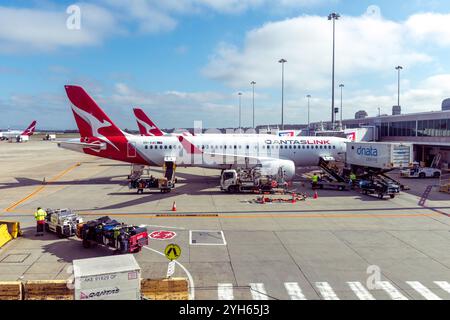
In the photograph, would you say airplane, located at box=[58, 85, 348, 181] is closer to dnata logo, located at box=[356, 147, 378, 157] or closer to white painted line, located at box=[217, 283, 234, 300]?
dnata logo, located at box=[356, 147, 378, 157]

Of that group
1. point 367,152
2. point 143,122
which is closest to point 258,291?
point 367,152

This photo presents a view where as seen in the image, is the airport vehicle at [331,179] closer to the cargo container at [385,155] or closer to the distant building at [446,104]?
the cargo container at [385,155]

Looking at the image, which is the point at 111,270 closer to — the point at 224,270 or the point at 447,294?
the point at 224,270

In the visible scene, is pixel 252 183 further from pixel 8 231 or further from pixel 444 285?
pixel 8 231

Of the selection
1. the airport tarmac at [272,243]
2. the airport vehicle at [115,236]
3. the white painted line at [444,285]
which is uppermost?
the airport vehicle at [115,236]

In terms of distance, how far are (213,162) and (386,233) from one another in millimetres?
21914

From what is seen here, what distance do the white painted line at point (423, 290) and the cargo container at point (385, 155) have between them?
2141 cm

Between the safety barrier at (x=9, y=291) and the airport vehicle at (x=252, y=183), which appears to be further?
the airport vehicle at (x=252, y=183)

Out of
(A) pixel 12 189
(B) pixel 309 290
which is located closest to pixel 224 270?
(B) pixel 309 290

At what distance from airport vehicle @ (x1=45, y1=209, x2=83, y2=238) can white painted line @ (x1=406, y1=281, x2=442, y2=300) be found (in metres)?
18.5

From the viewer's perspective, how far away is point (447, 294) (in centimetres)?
1294

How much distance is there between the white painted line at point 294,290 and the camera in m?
12.7

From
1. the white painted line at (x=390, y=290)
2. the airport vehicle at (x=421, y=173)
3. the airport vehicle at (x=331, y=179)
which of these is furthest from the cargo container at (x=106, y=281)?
the airport vehicle at (x=421, y=173)

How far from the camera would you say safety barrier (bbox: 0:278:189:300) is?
480 inches
